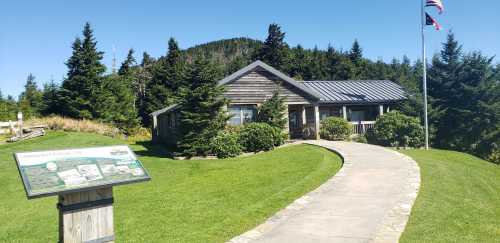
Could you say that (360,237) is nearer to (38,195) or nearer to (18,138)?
(38,195)

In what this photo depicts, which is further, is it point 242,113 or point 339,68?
point 339,68

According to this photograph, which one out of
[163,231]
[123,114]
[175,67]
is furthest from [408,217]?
[175,67]

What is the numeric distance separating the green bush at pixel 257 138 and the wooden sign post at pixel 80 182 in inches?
578

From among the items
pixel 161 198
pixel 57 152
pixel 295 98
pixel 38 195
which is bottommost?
pixel 161 198

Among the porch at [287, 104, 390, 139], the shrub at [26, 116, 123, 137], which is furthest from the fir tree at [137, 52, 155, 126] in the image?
the porch at [287, 104, 390, 139]

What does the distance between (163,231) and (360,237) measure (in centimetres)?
363

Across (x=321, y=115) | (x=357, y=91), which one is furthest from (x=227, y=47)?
(x=321, y=115)

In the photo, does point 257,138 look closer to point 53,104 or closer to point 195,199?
point 195,199

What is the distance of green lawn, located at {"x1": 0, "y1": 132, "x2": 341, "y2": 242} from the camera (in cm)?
738

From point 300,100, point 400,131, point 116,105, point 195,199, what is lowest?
point 195,199

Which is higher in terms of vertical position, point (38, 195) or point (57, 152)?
point (57, 152)

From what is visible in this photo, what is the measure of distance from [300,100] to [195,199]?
50.2 feet

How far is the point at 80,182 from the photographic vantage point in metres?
4.73

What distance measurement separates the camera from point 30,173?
4.56m
